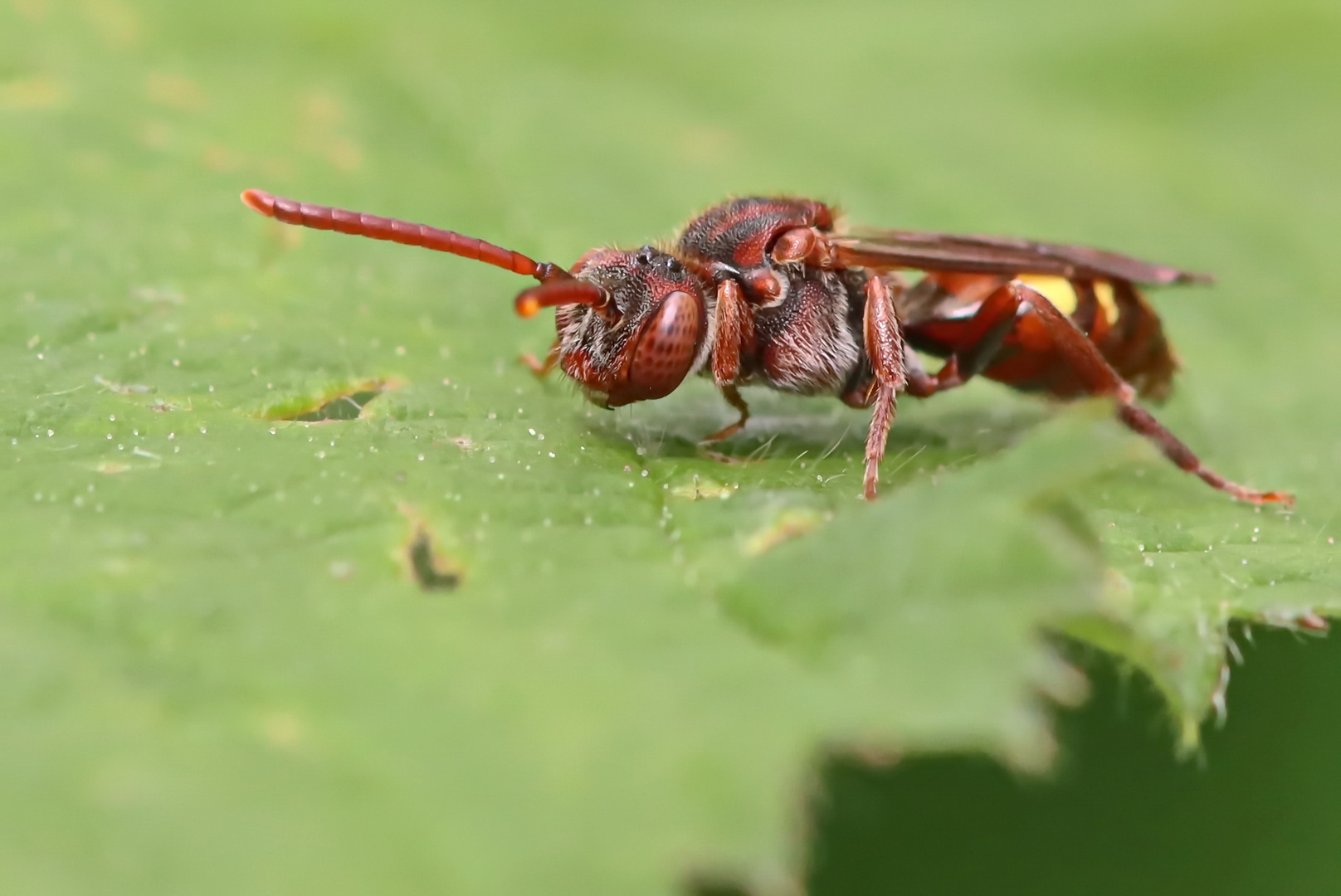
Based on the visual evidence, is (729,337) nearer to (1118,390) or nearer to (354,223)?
(354,223)

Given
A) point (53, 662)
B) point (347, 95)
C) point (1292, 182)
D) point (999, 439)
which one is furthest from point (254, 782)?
point (1292, 182)

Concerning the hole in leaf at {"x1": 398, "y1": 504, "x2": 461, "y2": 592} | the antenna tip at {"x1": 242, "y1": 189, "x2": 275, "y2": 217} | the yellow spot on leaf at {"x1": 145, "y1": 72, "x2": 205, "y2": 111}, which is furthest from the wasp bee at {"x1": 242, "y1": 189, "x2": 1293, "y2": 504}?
the yellow spot on leaf at {"x1": 145, "y1": 72, "x2": 205, "y2": 111}

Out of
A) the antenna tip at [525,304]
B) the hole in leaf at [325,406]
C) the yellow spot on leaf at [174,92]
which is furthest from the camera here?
the yellow spot on leaf at [174,92]

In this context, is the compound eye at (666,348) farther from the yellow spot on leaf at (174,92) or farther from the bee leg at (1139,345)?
the yellow spot on leaf at (174,92)

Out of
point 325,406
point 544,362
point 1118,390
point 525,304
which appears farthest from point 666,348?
point 1118,390

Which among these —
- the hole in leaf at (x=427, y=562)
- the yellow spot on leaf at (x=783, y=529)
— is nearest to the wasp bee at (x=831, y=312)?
the yellow spot on leaf at (x=783, y=529)

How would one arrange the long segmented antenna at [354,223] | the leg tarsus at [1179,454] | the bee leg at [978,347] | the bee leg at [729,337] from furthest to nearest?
the bee leg at [978,347], the leg tarsus at [1179,454], the bee leg at [729,337], the long segmented antenna at [354,223]
